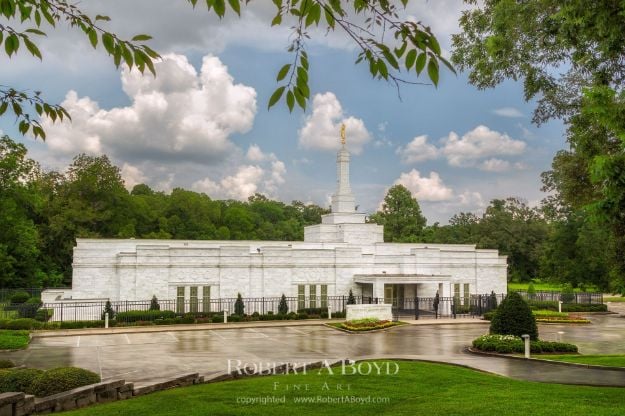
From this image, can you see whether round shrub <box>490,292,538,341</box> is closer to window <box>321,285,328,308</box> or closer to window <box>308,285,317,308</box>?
window <box>321,285,328,308</box>

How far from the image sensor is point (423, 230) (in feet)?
260

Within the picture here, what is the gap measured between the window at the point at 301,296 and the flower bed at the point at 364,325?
309 inches

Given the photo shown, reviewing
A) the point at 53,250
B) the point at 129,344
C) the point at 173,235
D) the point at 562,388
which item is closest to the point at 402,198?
the point at 173,235

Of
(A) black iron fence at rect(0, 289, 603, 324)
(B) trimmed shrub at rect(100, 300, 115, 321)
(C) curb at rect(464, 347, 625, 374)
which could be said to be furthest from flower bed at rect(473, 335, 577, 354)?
(B) trimmed shrub at rect(100, 300, 115, 321)

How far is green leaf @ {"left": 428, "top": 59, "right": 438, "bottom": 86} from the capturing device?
179 inches

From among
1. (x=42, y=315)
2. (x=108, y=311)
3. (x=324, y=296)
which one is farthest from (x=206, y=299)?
(x=42, y=315)

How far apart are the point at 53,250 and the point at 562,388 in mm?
56964

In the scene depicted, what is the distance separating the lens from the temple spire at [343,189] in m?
46.9

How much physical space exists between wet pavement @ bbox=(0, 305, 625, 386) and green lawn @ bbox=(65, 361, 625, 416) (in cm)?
236

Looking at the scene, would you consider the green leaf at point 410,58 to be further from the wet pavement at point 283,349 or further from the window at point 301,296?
the window at point 301,296

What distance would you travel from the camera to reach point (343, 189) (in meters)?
47.5

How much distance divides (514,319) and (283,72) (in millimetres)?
22373

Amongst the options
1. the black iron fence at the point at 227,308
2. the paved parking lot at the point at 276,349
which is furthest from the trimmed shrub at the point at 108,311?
the paved parking lot at the point at 276,349

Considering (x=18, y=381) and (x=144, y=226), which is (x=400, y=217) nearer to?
(x=144, y=226)
